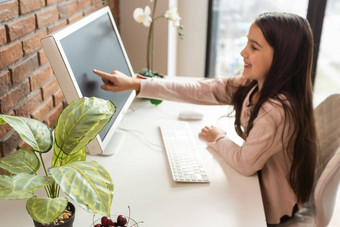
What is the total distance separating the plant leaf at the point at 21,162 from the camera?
79cm

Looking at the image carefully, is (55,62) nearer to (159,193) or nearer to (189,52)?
(159,193)

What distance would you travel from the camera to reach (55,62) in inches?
39.9

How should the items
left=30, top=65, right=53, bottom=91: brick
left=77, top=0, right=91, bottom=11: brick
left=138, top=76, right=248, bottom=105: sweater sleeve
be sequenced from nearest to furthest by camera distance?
1. left=30, top=65, right=53, bottom=91: brick
2. left=138, top=76, right=248, bottom=105: sweater sleeve
3. left=77, top=0, right=91, bottom=11: brick

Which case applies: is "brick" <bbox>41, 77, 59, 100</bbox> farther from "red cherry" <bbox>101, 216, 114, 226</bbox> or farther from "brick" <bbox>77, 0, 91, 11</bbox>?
"red cherry" <bbox>101, 216, 114, 226</bbox>

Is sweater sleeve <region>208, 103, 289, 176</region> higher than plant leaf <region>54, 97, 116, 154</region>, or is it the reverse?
plant leaf <region>54, 97, 116, 154</region>

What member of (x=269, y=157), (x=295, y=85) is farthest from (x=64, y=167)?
(x=295, y=85)

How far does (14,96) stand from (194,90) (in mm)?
739

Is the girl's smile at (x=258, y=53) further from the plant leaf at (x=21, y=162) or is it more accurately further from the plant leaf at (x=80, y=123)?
the plant leaf at (x=21, y=162)

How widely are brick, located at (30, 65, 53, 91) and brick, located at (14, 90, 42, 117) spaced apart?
0.03m

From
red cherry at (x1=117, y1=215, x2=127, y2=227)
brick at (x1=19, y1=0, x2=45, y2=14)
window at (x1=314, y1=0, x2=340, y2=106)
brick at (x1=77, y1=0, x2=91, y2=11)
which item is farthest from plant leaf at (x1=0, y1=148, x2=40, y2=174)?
window at (x1=314, y1=0, x2=340, y2=106)

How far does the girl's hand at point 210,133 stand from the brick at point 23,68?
642 mm

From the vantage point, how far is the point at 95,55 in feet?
4.13

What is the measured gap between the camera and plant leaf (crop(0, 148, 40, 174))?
788 millimetres

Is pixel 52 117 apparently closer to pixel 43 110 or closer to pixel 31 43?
pixel 43 110
